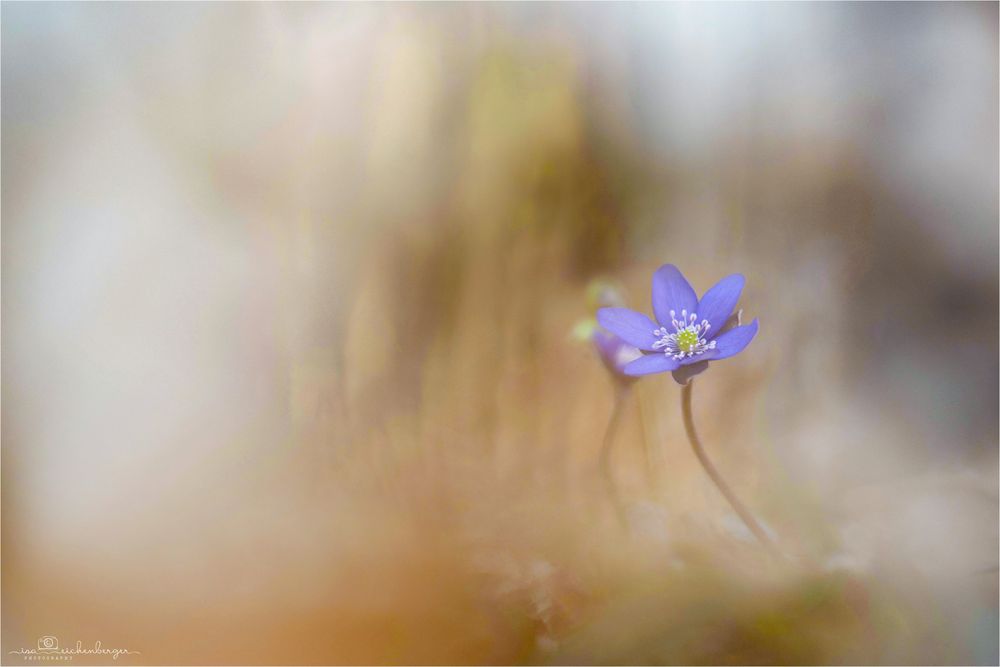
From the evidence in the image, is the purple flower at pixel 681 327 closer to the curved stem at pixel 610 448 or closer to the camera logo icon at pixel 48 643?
the curved stem at pixel 610 448

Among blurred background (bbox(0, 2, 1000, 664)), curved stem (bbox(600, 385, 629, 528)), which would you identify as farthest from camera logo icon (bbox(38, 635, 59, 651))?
curved stem (bbox(600, 385, 629, 528))

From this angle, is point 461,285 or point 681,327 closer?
point 681,327

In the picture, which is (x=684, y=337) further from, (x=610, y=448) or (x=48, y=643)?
(x=48, y=643)

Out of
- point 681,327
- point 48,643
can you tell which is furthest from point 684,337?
point 48,643

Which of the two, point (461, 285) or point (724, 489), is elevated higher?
point (461, 285)

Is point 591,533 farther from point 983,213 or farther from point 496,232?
point 983,213

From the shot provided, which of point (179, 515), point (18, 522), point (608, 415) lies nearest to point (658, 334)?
point (608, 415)

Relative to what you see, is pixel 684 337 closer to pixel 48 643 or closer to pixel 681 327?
pixel 681 327

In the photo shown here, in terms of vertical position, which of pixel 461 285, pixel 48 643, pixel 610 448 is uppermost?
pixel 461 285
